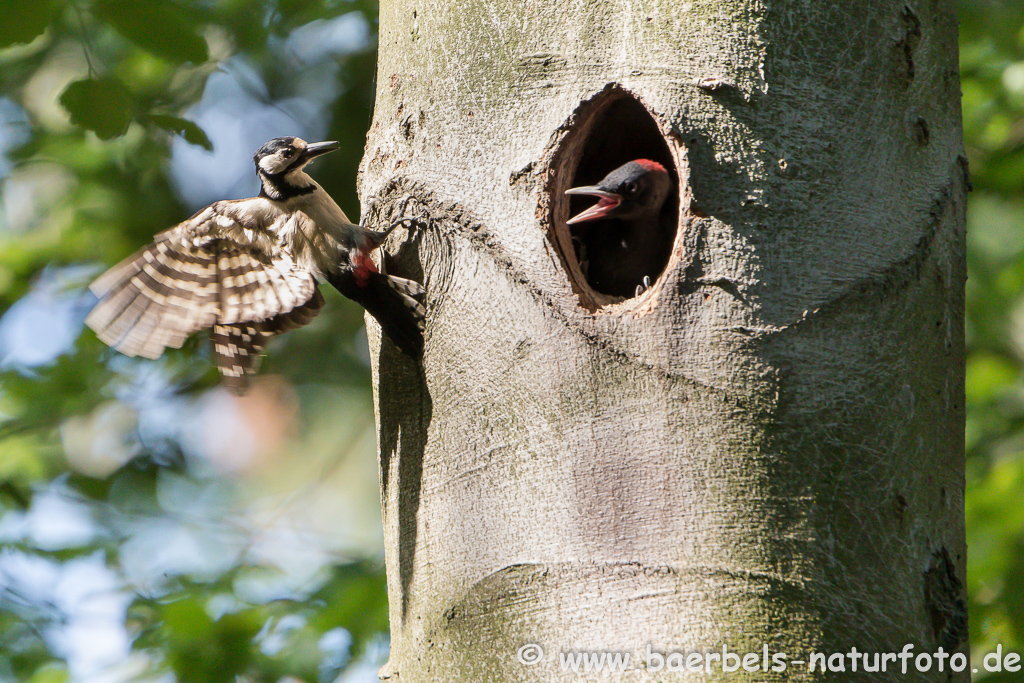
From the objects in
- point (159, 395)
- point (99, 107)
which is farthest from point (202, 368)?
point (99, 107)

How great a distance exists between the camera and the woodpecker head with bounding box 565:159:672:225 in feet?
7.39

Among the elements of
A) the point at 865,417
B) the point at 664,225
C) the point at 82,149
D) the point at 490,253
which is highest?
the point at 82,149

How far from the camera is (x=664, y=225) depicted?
2.82 metres

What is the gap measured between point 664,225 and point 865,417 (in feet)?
4.93

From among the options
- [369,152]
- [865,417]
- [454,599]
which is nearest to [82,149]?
[369,152]

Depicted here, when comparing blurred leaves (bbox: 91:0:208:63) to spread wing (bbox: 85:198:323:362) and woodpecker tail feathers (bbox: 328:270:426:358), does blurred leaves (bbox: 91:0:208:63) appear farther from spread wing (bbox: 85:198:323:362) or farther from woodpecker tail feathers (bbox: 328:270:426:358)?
woodpecker tail feathers (bbox: 328:270:426:358)

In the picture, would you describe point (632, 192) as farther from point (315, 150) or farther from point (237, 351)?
point (237, 351)

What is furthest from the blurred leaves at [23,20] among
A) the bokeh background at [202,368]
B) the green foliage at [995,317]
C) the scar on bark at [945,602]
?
the green foliage at [995,317]

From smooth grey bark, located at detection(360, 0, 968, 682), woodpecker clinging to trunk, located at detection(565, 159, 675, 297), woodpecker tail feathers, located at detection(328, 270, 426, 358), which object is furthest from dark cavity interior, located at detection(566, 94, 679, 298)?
woodpecker tail feathers, located at detection(328, 270, 426, 358)

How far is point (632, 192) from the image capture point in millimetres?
2406

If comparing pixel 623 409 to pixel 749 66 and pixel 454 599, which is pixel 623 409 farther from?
pixel 749 66

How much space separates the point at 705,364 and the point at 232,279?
5.55ft

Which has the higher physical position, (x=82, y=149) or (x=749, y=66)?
(x=82, y=149)

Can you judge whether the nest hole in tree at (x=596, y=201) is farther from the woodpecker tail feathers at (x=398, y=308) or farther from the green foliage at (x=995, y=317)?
the green foliage at (x=995, y=317)
